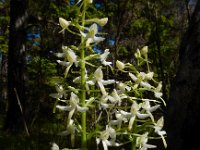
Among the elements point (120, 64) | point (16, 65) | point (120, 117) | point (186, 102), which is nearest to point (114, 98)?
point (120, 117)

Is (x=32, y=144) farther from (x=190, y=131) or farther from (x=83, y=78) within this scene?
(x=83, y=78)

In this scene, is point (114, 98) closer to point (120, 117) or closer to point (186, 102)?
point (120, 117)

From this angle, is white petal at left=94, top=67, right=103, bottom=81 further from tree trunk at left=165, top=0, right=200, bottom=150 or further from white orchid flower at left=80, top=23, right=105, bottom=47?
tree trunk at left=165, top=0, right=200, bottom=150

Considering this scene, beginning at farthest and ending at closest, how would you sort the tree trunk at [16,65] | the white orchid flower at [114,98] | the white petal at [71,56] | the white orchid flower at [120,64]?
the tree trunk at [16,65] < the white orchid flower at [120,64] < the white petal at [71,56] < the white orchid flower at [114,98]

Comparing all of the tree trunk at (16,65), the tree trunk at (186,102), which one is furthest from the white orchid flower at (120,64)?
the tree trunk at (16,65)

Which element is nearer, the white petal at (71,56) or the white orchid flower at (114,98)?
the white orchid flower at (114,98)

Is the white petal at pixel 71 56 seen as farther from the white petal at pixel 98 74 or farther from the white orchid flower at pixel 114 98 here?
the white orchid flower at pixel 114 98

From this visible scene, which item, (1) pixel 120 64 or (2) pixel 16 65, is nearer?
(1) pixel 120 64
